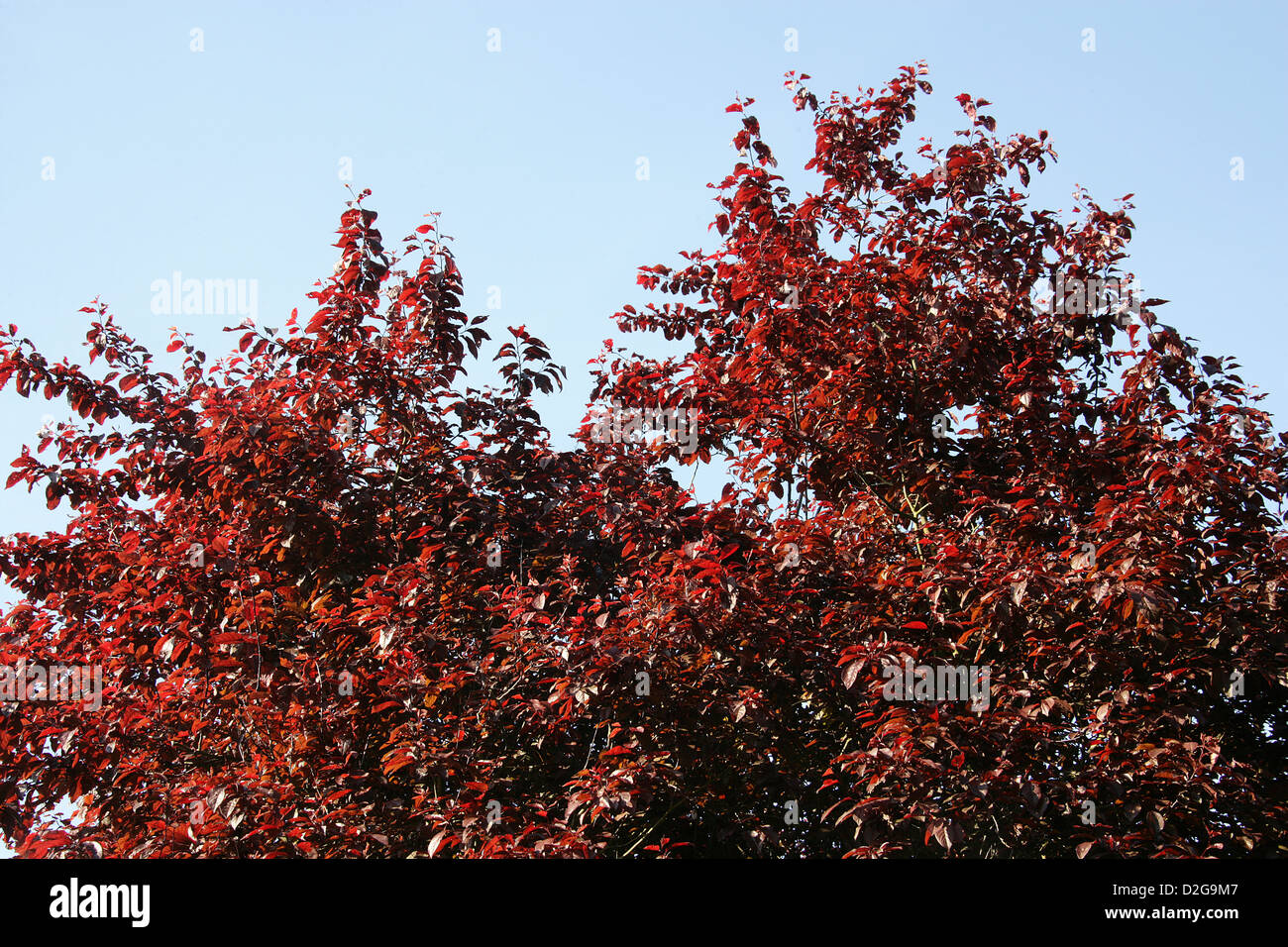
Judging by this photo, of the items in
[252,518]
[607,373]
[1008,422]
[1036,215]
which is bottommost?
[252,518]

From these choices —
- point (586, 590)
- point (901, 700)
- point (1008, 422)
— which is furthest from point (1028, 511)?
point (586, 590)

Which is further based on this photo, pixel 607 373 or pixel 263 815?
pixel 607 373

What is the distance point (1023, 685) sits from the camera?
19.1 feet

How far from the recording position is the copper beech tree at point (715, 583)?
218 inches

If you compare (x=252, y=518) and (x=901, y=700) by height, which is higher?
(x=252, y=518)

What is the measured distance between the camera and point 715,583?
5758 mm

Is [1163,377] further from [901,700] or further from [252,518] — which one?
[252,518]

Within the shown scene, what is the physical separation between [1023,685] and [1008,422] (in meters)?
1.91

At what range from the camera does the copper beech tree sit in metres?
5.53
